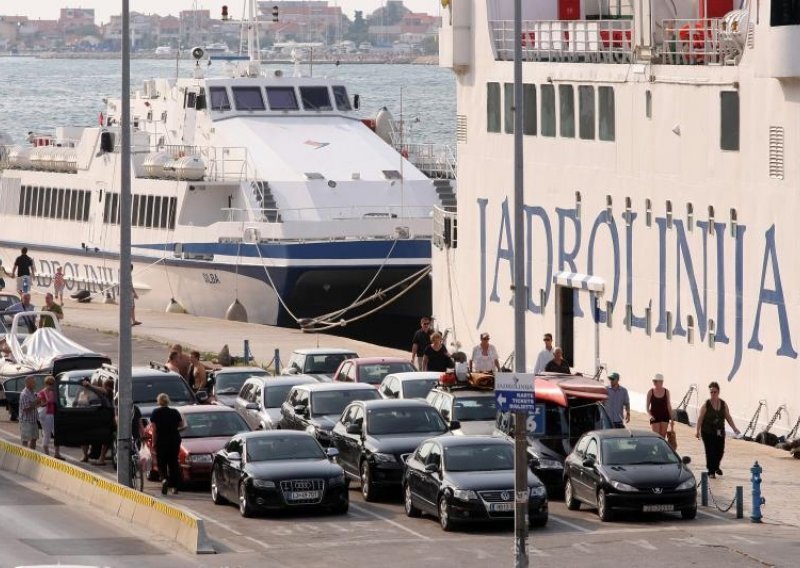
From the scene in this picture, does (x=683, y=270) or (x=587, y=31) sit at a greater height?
(x=587, y=31)

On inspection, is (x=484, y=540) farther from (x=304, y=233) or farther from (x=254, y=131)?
(x=254, y=131)

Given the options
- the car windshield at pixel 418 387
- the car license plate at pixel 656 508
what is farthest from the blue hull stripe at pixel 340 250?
the car license plate at pixel 656 508

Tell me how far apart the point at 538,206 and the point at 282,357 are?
24.0ft

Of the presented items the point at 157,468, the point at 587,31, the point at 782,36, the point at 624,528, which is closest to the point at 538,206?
the point at 587,31

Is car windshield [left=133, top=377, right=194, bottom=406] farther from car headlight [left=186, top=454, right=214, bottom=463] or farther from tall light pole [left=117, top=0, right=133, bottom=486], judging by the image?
tall light pole [left=117, top=0, right=133, bottom=486]

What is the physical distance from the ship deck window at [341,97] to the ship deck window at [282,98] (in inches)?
47.5

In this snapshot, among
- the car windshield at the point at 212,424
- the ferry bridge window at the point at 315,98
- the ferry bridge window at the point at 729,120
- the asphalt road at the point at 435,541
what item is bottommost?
the asphalt road at the point at 435,541

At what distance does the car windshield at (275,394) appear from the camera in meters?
31.5

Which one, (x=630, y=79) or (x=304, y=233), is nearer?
(x=630, y=79)

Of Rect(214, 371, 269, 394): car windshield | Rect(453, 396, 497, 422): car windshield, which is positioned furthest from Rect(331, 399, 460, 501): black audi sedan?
Rect(214, 371, 269, 394): car windshield

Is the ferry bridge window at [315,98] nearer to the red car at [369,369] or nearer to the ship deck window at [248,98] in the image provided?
the ship deck window at [248,98]

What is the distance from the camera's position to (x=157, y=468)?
2870 cm

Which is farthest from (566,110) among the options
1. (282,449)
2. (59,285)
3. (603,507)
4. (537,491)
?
(59,285)

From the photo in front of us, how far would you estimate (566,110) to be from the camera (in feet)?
125
